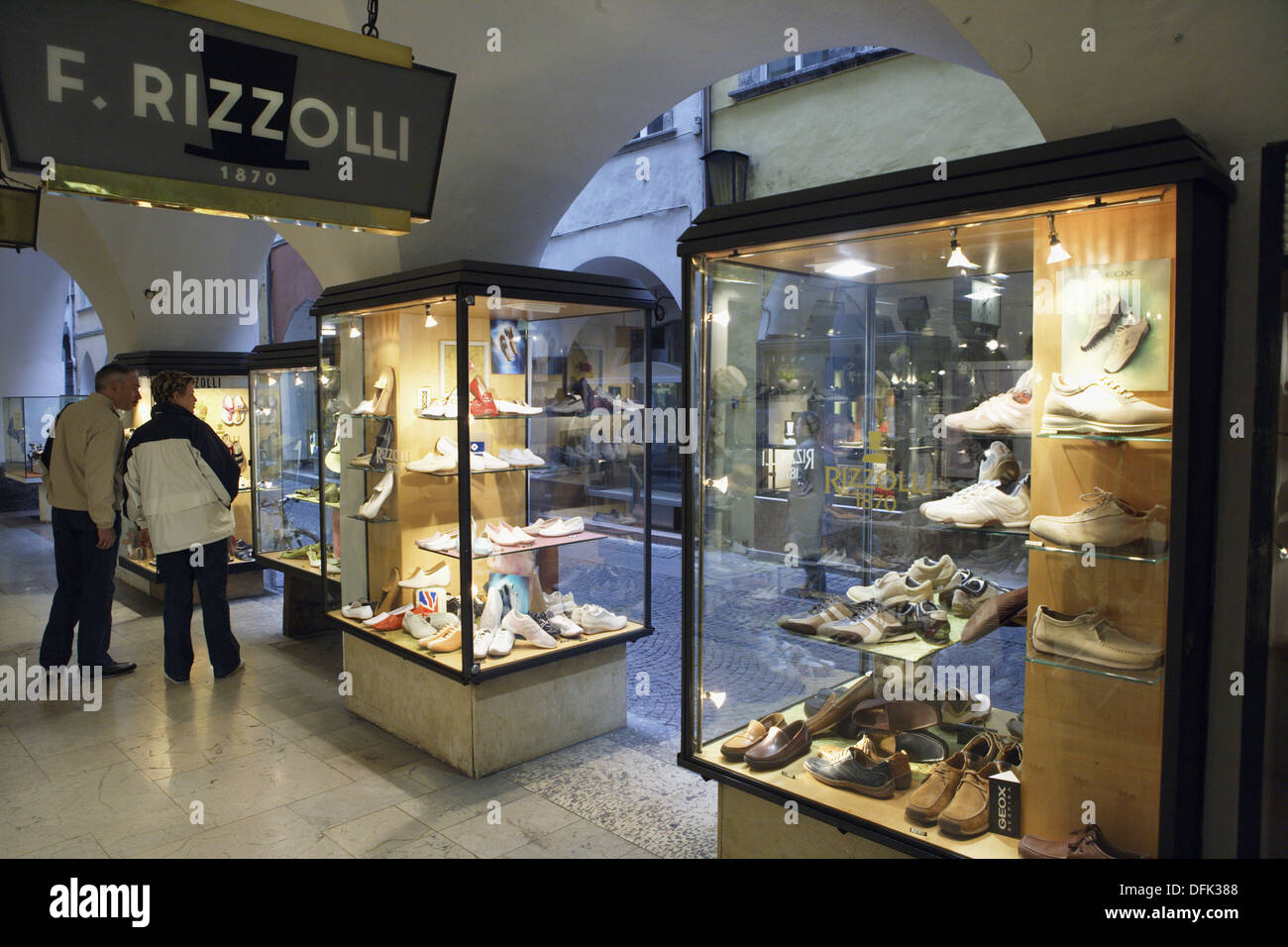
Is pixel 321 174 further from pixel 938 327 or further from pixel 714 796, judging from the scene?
pixel 714 796

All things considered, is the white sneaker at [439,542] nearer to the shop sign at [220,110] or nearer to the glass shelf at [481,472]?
the glass shelf at [481,472]

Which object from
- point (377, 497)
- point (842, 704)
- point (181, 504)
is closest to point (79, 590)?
point (181, 504)

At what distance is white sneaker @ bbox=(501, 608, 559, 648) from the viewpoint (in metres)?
4.64

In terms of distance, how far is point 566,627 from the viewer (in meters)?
4.79

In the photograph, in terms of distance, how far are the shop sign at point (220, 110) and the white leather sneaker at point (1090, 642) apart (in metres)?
2.32

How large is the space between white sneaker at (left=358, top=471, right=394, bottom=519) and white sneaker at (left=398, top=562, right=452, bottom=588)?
423 mm

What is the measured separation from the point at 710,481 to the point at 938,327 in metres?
1.00

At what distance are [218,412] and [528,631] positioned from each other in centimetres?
560

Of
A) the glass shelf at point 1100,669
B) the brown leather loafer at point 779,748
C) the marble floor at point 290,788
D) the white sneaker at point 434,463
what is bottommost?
the marble floor at point 290,788

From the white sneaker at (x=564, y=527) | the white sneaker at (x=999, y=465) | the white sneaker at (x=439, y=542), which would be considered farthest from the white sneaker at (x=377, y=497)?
the white sneaker at (x=999, y=465)

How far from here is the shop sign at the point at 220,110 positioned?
2244 mm

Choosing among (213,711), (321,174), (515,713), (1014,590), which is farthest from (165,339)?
(1014,590)


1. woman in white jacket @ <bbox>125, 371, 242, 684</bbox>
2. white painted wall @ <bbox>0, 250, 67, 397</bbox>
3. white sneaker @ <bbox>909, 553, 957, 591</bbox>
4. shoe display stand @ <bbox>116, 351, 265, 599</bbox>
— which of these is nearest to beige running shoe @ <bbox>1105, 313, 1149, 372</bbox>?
white sneaker @ <bbox>909, 553, 957, 591</bbox>

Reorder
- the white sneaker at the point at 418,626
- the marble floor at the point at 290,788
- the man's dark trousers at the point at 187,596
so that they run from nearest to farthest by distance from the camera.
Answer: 1. the marble floor at the point at 290,788
2. the white sneaker at the point at 418,626
3. the man's dark trousers at the point at 187,596
